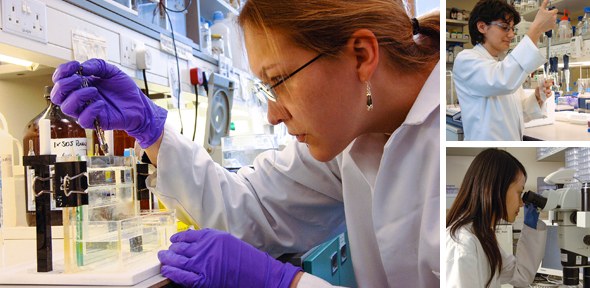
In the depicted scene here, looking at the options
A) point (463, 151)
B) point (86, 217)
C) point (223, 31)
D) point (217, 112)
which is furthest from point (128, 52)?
point (463, 151)

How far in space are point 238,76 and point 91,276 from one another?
2616mm

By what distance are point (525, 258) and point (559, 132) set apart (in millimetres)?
193

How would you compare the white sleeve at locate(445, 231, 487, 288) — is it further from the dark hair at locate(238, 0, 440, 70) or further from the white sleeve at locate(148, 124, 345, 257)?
the white sleeve at locate(148, 124, 345, 257)

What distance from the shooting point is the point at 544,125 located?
0.74 m

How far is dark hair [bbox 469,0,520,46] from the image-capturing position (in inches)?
28.4

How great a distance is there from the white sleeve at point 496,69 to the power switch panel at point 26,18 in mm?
1258

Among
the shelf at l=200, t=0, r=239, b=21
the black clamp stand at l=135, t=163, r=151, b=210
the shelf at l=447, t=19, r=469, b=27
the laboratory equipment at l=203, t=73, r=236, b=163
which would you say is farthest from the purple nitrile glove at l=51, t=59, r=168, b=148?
the shelf at l=200, t=0, r=239, b=21

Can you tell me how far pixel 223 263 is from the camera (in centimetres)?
113

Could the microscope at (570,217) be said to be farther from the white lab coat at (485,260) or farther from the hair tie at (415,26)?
the hair tie at (415,26)

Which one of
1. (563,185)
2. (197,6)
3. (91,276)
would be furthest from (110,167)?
(197,6)

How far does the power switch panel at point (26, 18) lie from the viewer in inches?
55.2

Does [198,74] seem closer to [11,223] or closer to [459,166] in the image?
[11,223]

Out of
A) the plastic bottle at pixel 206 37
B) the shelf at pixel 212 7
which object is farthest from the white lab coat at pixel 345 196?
the shelf at pixel 212 7

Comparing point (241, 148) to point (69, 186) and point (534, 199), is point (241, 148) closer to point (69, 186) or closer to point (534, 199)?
point (69, 186)
